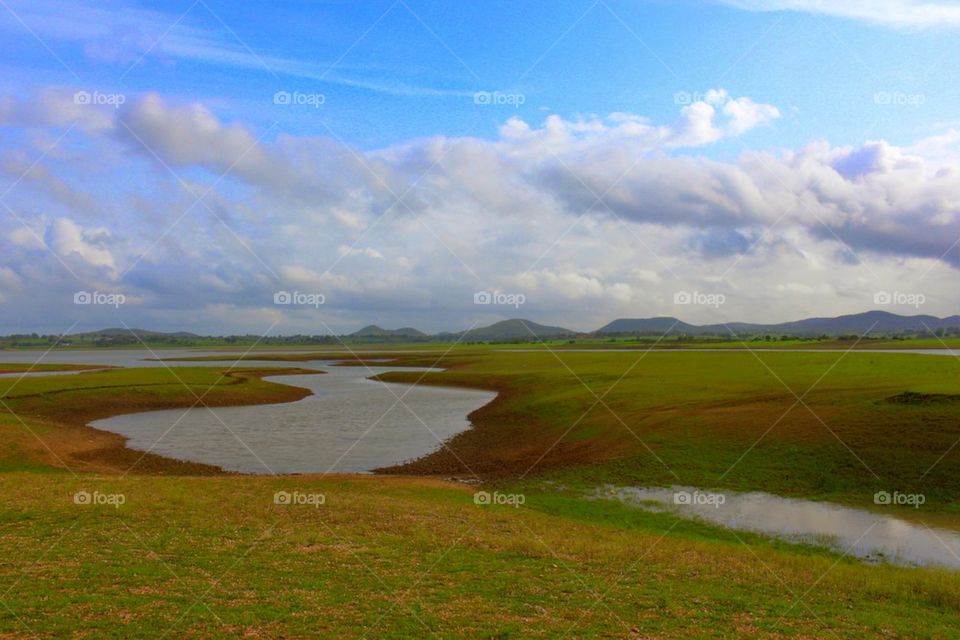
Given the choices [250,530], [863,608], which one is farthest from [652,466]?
[250,530]

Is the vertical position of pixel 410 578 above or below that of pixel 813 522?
above

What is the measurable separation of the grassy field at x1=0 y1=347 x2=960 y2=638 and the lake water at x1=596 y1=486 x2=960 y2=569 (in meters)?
1.44

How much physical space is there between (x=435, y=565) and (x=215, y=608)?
19.1ft

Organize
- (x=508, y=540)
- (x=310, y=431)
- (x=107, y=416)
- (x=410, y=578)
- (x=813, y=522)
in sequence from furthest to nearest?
(x=107, y=416) → (x=310, y=431) → (x=813, y=522) → (x=508, y=540) → (x=410, y=578)

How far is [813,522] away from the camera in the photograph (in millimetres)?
24891

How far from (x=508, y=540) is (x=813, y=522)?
13.8 m

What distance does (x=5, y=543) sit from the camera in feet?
56.0

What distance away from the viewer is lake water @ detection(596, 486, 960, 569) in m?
21.2

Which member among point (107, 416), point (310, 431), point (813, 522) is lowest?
point (813, 522)

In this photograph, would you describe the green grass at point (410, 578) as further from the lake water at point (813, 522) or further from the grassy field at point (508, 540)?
the lake water at point (813, 522)

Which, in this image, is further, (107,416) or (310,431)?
(107,416)

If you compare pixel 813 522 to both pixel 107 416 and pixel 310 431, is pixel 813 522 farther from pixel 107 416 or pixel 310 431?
pixel 107 416

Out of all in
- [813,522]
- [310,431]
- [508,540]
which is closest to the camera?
[508,540]

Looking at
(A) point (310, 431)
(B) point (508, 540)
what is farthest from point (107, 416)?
(B) point (508, 540)
